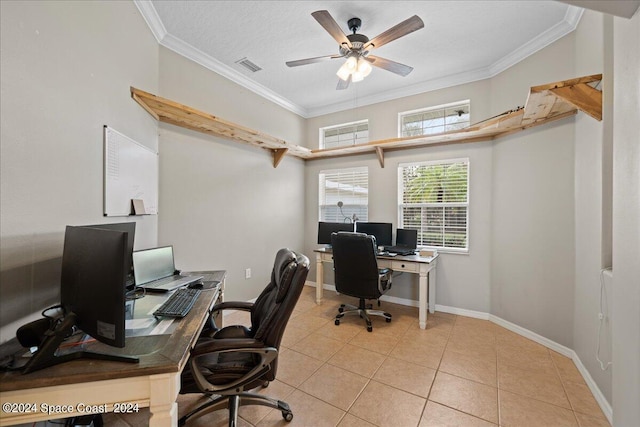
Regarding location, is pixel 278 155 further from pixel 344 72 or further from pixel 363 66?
pixel 363 66

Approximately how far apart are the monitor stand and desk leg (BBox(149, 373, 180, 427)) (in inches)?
4.7

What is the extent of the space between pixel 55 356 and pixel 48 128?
1.08 m

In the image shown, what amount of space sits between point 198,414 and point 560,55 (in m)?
4.20

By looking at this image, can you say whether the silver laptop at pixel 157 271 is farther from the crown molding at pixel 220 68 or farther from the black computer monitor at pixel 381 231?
the black computer monitor at pixel 381 231

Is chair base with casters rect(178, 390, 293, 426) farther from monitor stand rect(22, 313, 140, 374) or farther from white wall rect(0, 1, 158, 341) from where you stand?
white wall rect(0, 1, 158, 341)

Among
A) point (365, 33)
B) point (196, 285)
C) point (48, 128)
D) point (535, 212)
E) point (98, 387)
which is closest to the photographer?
point (98, 387)

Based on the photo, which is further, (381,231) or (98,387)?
(381,231)

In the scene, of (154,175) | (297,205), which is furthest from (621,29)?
(297,205)

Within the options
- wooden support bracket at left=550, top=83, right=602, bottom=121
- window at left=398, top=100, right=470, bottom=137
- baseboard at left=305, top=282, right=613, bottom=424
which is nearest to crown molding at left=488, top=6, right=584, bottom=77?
window at left=398, top=100, right=470, bottom=137

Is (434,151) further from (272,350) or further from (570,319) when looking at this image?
(272,350)

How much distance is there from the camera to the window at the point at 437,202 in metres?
3.36

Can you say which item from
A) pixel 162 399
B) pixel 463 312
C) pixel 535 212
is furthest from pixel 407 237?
pixel 162 399

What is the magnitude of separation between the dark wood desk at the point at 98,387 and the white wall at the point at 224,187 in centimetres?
185

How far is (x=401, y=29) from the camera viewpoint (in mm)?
1939
